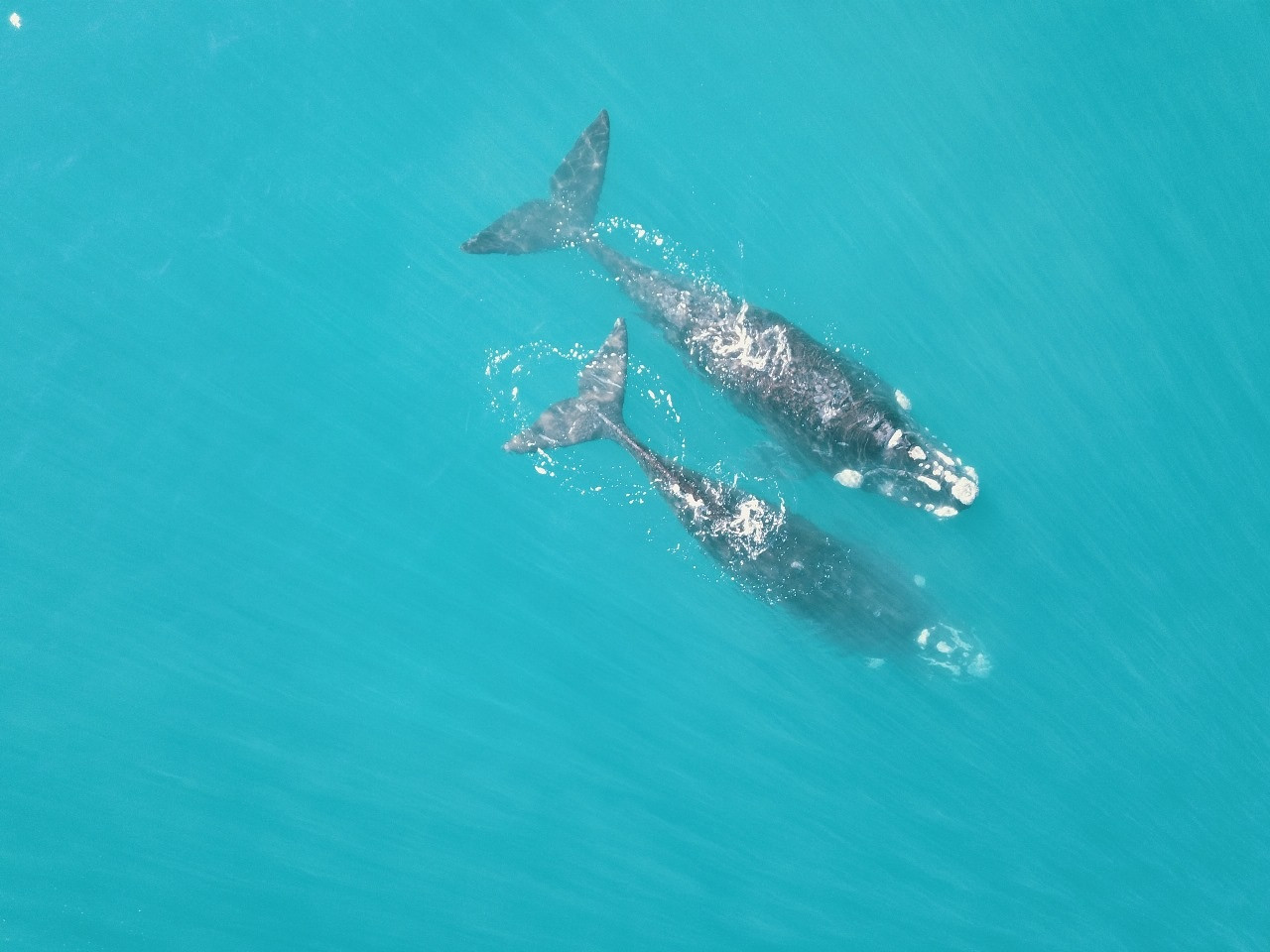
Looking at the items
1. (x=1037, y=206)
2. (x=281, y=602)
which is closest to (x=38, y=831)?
(x=281, y=602)

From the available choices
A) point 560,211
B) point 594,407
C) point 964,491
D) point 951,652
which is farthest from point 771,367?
point 951,652

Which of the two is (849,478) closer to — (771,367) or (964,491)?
(964,491)

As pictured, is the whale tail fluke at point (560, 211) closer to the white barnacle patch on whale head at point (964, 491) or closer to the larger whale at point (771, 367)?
the larger whale at point (771, 367)

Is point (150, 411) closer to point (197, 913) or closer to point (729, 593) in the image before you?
point (197, 913)

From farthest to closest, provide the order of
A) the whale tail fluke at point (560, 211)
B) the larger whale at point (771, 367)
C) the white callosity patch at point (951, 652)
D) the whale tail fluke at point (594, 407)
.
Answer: the whale tail fluke at point (560, 211), the whale tail fluke at point (594, 407), the white callosity patch at point (951, 652), the larger whale at point (771, 367)

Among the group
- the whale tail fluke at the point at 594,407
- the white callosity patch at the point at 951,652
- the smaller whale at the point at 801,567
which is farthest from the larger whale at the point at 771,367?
the white callosity patch at the point at 951,652

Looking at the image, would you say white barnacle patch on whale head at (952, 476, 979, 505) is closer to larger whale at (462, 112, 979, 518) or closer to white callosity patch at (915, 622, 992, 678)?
larger whale at (462, 112, 979, 518)

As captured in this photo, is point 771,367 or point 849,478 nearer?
point 771,367
